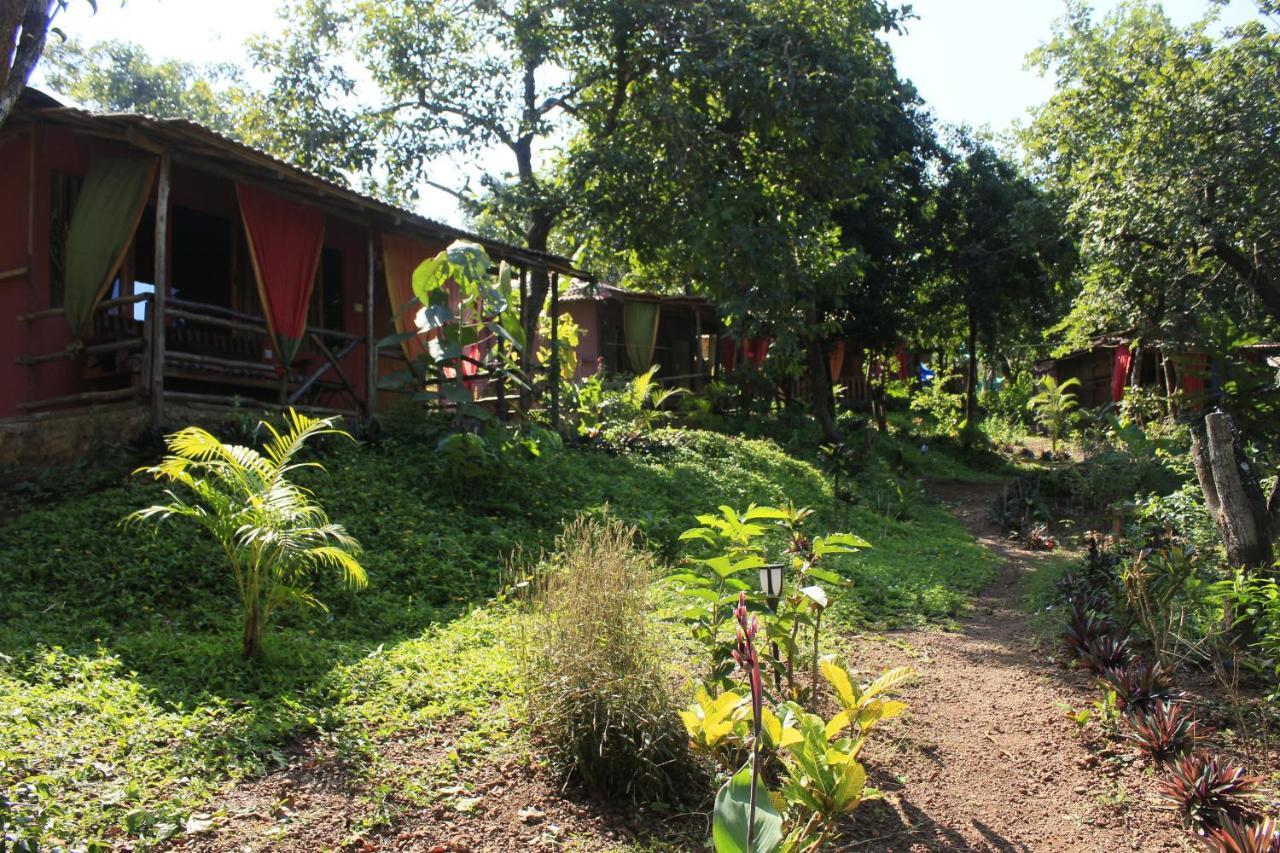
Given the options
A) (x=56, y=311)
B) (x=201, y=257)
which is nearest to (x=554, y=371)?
(x=201, y=257)

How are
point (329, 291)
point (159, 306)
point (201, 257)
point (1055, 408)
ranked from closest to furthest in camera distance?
point (159, 306), point (201, 257), point (329, 291), point (1055, 408)

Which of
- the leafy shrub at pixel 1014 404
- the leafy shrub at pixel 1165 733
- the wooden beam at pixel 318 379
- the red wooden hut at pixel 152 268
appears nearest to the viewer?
the leafy shrub at pixel 1165 733

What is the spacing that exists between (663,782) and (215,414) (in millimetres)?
6872

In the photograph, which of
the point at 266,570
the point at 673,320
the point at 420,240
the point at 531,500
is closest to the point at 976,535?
the point at 531,500

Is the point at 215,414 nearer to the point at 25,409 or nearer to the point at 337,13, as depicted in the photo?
the point at 25,409

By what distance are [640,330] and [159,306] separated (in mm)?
14584

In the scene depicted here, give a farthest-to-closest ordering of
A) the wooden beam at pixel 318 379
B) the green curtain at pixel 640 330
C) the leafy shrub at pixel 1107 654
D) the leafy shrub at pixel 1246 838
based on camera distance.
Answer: the green curtain at pixel 640 330 → the wooden beam at pixel 318 379 → the leafy shrub at pixel 1107 654 → the leafy shrub at pixel 1246 838

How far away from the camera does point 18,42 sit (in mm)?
4004

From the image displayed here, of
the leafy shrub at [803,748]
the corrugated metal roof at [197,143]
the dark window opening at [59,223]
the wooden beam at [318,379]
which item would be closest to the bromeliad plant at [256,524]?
the leafy shrub at [803,748]

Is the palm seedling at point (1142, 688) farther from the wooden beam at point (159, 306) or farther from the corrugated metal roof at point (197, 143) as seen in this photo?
the corrugated metal roof at point (197, 143)

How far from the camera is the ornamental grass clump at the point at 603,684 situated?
4125mm

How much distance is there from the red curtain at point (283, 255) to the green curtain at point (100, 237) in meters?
1.00

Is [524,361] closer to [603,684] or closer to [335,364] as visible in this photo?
[335,364]

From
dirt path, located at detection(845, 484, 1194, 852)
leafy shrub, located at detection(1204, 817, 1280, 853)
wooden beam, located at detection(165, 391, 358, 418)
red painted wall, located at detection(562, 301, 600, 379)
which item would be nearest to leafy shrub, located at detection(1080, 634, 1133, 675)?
dirt path, located at detection(845, 484, 1194, 852)
